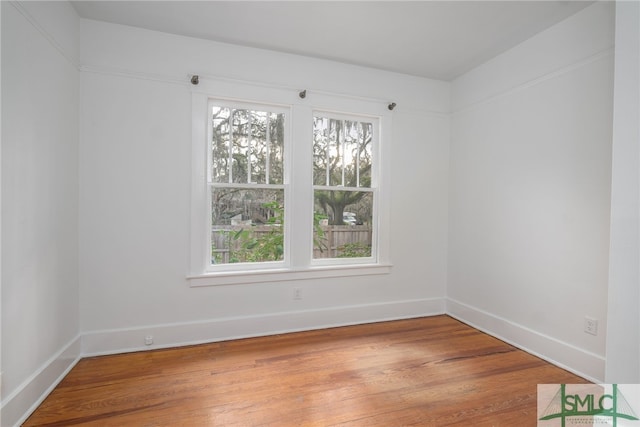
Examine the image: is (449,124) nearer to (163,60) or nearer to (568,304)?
(568,304)

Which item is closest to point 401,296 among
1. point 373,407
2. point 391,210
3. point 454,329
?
point 454,329

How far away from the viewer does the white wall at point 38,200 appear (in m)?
1.74

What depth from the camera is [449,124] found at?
3816mm

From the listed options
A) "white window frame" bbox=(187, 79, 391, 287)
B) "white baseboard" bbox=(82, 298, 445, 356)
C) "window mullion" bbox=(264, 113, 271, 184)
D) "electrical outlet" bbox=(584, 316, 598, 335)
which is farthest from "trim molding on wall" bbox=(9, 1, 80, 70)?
"electrical outlet" bbox=(584, 316, 598, 335)

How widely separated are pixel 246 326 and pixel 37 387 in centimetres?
150

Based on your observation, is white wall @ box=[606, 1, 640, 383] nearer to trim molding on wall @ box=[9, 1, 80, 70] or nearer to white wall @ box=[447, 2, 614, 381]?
white wall @ box=[447, 2, 614, 381]

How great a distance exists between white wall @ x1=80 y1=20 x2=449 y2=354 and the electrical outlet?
1973 millimetres

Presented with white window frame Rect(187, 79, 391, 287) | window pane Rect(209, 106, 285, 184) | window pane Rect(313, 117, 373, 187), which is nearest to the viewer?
white window frame Rect(187, 79, 391, 287)

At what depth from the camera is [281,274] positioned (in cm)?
318

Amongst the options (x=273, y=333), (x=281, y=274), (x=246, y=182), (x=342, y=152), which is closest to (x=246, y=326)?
(x=273, y=333)

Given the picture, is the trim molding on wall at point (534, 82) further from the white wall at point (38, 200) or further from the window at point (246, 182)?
the white wall at point (38, 200)

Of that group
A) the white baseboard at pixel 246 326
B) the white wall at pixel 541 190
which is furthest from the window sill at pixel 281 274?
the white wall at pixel 541 190

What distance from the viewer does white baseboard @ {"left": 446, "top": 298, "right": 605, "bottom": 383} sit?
2352 mm

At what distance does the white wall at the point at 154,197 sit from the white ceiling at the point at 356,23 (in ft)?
0.57
